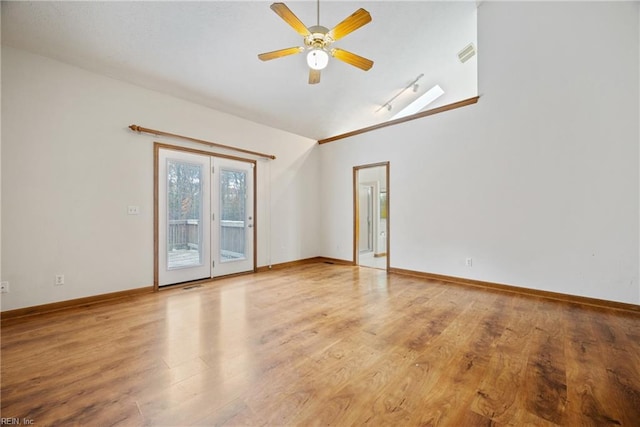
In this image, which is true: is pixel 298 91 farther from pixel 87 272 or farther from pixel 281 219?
pixel 87 272

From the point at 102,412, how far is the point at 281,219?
4157mm

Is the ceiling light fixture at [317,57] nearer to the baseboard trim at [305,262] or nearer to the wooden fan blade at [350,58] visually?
the wooden fan blade at [350,58]

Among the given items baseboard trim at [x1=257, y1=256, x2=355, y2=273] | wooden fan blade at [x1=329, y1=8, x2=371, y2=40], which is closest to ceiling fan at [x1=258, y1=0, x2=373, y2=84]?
wooden fan blade at [x1=329, y1=8, x2=371, y2=40]

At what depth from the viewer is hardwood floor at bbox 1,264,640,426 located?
1408 mm

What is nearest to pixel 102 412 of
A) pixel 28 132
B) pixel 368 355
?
pixel 368 355

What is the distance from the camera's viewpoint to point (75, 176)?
10.1 feet

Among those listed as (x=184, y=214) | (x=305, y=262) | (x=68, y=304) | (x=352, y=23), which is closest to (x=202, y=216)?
(x=184, y=214)

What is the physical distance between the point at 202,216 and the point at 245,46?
8.47ft

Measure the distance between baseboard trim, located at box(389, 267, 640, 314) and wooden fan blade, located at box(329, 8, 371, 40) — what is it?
12.5 ft

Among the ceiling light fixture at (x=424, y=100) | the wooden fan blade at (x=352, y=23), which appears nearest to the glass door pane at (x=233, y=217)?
the wooden fan blade at (x=352, y=23)

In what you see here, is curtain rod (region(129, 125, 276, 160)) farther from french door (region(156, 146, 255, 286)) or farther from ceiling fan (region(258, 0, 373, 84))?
ceiling fan (region(258, 0, 373, 84))

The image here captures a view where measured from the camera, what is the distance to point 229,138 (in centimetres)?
455

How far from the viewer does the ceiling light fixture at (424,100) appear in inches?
216

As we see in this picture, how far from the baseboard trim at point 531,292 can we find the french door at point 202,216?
3.17 meters
